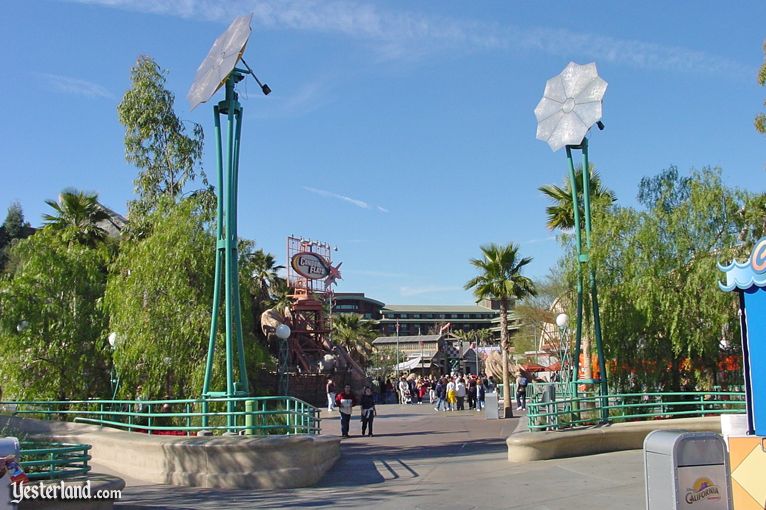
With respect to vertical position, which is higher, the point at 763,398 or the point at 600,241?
the point at 600,241

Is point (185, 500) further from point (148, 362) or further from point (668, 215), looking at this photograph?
point (668, 215)

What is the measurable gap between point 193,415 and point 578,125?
11460mm

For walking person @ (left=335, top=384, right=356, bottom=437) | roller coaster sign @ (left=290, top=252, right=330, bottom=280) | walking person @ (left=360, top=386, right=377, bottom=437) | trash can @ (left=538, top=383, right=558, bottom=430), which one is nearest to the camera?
trash can @ (left=538, top=383, right=558, bottom=430)

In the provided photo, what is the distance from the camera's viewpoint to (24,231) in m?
65.3

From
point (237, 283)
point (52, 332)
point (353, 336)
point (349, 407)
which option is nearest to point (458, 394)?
point (349, 407)

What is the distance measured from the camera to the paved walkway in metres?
9.94

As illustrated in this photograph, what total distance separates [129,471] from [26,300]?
374 inches

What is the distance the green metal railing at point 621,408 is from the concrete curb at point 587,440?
→ 0.22m

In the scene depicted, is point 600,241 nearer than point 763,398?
No

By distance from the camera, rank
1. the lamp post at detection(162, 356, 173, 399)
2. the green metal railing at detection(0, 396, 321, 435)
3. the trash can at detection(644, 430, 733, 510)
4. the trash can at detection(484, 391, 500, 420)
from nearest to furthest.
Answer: the trash can at detection(644, 430, 733, 510) → the green metal railing at detection(0, 396, 321, 435) → the lamp post at detection(162, 356, 173, 399) → the trash can at detection(484, 391, 500, 420)

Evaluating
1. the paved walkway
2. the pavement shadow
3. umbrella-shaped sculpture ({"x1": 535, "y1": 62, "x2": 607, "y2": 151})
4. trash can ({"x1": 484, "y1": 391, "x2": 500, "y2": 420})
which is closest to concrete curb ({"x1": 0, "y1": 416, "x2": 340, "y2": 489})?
the paved walkway

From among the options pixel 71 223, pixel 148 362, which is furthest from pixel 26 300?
pixel 71 223

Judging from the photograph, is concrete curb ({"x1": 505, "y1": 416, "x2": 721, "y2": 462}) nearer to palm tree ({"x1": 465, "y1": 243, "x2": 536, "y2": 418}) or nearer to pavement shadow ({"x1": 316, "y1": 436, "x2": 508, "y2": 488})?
pavement shadow ({"x1": 316, "y1": 436, "x2": 508, "y2": 488})

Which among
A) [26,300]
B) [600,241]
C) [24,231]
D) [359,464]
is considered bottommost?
[359,464]
